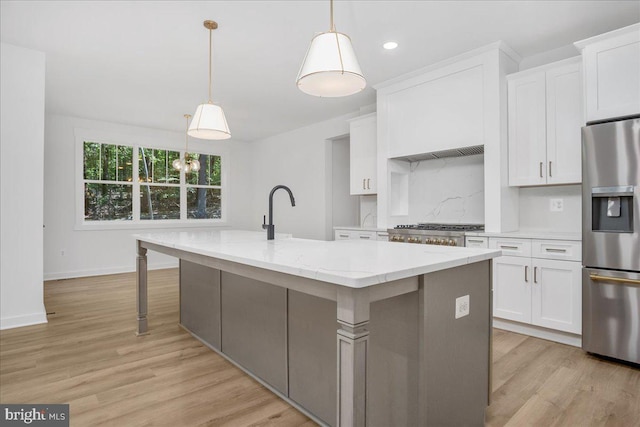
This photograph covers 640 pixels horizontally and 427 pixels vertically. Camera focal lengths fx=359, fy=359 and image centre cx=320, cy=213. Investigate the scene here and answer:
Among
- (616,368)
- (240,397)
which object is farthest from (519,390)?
(240,397)

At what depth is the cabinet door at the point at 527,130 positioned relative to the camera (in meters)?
3.29

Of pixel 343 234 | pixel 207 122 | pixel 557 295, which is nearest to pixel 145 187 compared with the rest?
pixel 343 234

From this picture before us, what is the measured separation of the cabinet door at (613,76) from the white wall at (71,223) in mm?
6548

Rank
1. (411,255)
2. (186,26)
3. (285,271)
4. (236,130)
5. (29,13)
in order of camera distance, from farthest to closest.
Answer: (236,130) → (186,26) → (29,13) → (411,255) → (285,271)

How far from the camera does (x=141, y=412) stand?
1.92 meters

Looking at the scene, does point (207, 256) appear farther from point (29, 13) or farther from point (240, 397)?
point (29, 13)

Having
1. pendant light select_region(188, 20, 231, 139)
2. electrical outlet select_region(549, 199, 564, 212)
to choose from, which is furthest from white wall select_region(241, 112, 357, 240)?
pendant light select_region(188, 20, 231, 139)

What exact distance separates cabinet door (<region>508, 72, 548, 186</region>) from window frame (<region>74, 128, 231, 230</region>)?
572 centimetres

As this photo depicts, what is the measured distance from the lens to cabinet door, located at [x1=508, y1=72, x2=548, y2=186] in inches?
130

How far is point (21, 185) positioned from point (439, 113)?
4.19 meters

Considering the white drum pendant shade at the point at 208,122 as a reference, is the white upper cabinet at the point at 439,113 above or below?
above

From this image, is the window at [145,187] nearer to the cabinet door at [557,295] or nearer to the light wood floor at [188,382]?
the light wood floor at [188,382]

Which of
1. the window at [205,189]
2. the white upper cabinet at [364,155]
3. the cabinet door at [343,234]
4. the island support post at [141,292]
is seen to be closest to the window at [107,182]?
the window at [205,189]

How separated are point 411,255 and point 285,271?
64 cm
